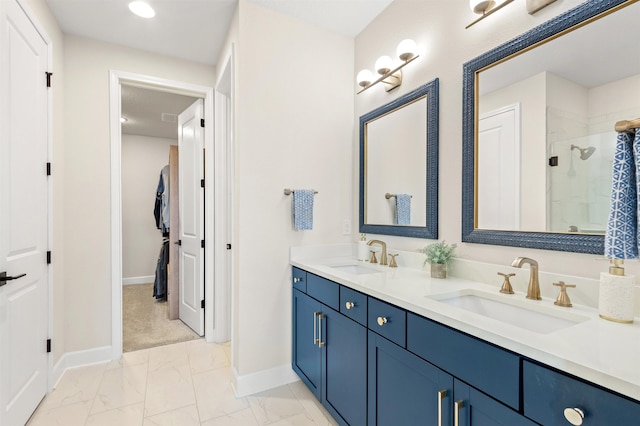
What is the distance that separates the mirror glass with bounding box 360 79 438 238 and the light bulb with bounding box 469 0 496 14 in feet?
1.31

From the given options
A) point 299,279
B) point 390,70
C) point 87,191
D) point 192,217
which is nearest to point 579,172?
point 390,70

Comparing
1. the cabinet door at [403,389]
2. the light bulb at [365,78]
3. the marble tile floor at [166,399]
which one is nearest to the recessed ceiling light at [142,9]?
the light bulb at [365,78]

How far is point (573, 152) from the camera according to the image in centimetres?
122

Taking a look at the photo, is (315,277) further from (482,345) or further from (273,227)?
(482,345)

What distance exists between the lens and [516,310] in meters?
1.27

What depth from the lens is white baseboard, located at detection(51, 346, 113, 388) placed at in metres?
2.39

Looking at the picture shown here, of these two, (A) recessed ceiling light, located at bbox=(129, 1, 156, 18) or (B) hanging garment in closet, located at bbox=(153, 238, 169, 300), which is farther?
(B) hanging garment in closet, located at bbox=(153, 238, 169, 300)

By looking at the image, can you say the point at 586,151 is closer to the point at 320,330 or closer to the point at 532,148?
the point at 532,148

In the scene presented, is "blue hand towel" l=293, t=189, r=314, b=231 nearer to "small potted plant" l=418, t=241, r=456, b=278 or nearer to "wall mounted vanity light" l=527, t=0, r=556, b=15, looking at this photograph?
"small potted plant" l=418, t=241, r=456, b=278

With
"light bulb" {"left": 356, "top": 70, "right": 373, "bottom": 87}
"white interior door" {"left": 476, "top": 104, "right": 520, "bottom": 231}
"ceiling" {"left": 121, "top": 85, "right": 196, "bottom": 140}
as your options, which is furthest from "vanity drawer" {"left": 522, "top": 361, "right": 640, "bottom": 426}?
"ceiling" {"left": 121, "top": 85, "right": 196, "bottom": 140}

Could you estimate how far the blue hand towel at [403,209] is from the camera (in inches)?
79.6

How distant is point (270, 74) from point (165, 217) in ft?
9.29

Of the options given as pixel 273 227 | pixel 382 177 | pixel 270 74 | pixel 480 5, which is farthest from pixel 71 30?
pixel 480 5

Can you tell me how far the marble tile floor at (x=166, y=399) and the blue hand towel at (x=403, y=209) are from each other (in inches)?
50.9
